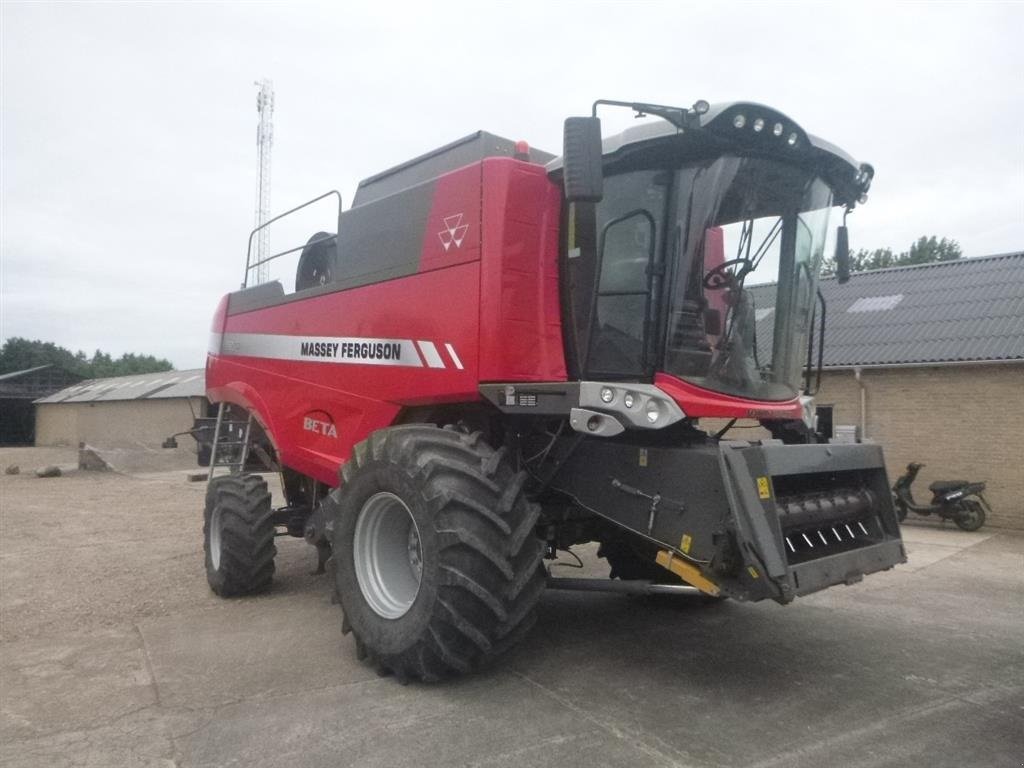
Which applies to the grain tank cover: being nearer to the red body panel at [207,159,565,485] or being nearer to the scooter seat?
the red body panel at [207,159,565,485]

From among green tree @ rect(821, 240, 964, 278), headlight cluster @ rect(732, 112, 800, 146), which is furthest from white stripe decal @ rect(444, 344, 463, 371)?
green tree @ rect(821, 240, 964, 278)

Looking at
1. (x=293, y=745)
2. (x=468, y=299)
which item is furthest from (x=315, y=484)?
(x=293, y=745)

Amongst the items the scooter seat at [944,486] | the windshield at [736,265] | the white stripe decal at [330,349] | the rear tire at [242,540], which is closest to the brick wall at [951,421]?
the scooter seat at [944,486]

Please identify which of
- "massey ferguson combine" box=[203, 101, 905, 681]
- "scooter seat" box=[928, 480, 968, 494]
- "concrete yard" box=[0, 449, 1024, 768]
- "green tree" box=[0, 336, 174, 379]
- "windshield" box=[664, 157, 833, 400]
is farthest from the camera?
"green tree" box=[0, 336, 174, 379]

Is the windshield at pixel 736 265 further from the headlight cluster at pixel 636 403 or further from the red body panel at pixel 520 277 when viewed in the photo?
the red body panel at pixel 520 277

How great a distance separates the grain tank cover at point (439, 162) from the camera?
17.5 feet

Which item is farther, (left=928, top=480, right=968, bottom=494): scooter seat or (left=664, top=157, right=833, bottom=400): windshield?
(left=928, top=480, right=968, bottom=494): scooter seat

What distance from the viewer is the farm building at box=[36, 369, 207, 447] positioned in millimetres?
27844

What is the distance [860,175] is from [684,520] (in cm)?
250

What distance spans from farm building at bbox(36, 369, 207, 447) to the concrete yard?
18693 millimetres

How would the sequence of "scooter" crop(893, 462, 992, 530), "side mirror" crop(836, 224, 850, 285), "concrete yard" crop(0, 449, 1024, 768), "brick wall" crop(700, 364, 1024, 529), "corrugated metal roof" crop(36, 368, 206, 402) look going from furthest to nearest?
"corrugated metal roof" crop(36, 368, 206, 402) → "brick wall" crop(700, 364, 1024, 529) → "scooter" crop(893, 462, 992, 530) → "side mirror" crop(836, 224, 850, 285) → "concrete yard" crop(0, 449, 1024, 768)

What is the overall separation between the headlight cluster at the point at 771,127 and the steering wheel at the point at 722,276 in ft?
2.22

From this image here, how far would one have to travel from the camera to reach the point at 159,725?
4.25 meters

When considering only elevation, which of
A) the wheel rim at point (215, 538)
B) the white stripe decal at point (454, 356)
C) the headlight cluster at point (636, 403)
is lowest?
the wheel rim at point (215, 538)
